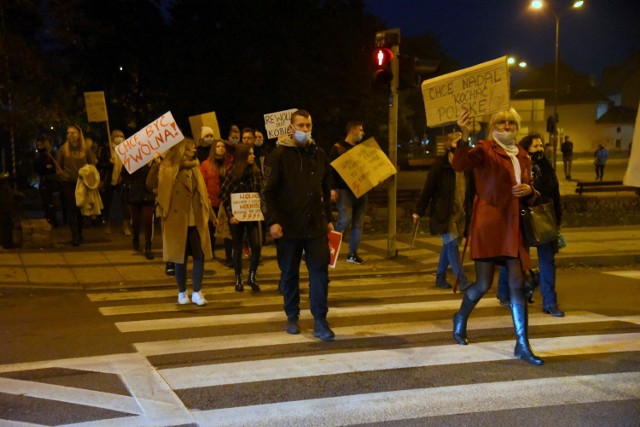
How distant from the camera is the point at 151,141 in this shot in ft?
27.6

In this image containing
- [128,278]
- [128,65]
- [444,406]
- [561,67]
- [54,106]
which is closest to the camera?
[444,406]

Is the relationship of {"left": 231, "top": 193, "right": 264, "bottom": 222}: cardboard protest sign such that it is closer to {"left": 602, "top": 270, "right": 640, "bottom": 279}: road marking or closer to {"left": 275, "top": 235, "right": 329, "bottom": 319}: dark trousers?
{"left": 275, "top": 235, "right": 329, "bottom": 319}: dark trousers

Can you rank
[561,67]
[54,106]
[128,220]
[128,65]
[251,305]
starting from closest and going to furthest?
[251,305], [128,220], [54,106], [128,65], [561,67]

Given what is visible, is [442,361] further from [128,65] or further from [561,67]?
[561,67]

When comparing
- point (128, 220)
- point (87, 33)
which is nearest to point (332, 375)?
point (128, 220)

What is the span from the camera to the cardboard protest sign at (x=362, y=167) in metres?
10.4

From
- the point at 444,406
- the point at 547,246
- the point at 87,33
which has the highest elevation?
the point at 87,33

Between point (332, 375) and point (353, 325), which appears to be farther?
point (353, 325)

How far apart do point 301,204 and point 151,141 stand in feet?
9.50

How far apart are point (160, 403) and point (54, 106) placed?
11181mm

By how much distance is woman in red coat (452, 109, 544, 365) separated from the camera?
5621 millimetres

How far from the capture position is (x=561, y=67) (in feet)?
306

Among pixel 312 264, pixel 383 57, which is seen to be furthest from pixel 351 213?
pixel 312 264

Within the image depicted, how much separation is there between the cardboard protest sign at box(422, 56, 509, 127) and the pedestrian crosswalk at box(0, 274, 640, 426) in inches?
82.4
